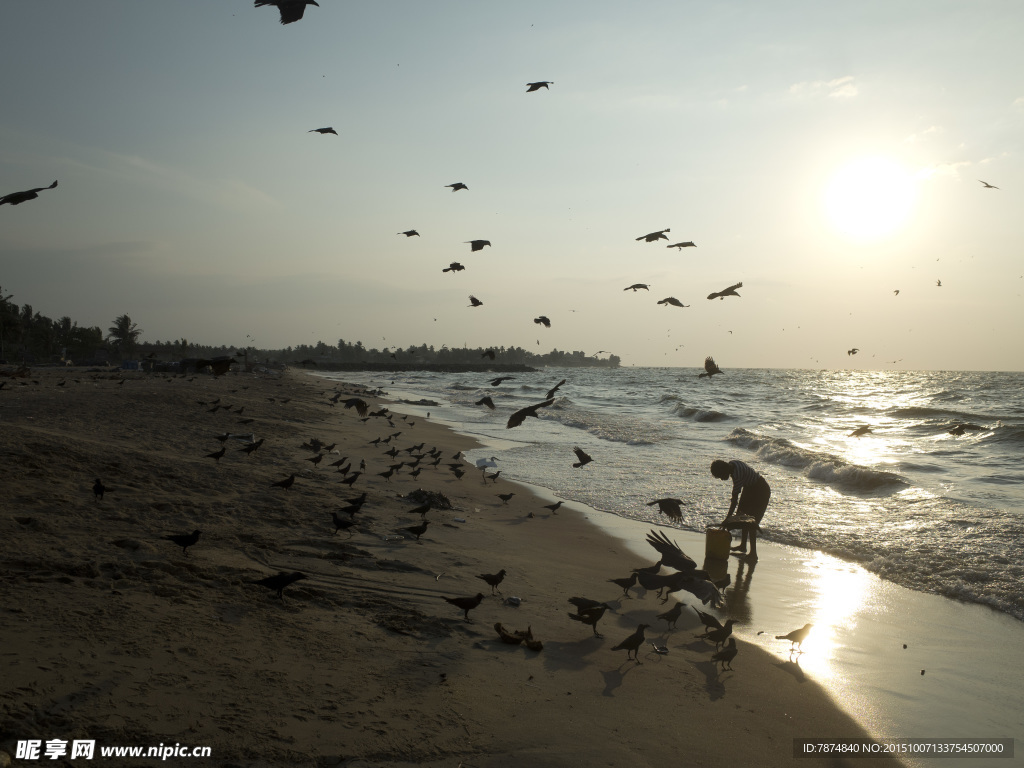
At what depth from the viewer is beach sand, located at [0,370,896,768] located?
140 inches

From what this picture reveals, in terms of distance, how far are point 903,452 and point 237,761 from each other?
2462 cm

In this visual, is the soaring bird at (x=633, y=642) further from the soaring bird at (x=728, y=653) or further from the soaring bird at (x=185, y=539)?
the soaring bird at (x=185, y=539)

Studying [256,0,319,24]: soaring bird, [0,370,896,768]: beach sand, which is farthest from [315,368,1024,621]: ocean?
[256,0,319,24]: soaring bird

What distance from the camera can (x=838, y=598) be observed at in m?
7.88

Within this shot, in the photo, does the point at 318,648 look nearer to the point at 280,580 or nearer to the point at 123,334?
the point at 280,580

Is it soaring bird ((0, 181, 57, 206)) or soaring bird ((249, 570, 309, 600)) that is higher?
soaring bird ((0, 181, 57, 206))

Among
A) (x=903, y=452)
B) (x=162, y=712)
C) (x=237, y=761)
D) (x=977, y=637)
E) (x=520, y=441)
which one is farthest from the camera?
(x=520, y=441)

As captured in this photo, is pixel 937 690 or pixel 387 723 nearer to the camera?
pixel 387 723

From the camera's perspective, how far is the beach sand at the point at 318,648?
11.7ft

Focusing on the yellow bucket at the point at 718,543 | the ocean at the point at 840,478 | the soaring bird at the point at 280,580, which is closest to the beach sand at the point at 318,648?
the soaring bird at the point at 280,580

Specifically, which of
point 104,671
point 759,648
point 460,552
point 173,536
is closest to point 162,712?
point 104,671

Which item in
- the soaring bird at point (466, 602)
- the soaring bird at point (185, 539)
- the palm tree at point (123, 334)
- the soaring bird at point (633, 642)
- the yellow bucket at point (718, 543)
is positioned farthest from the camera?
the palm tree at point (123, 334)

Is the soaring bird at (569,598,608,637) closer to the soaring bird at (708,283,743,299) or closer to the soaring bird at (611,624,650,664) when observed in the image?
the soaring bird at (611,624,650,664)

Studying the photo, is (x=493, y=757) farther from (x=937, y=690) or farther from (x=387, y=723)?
(x=937, y=690)
